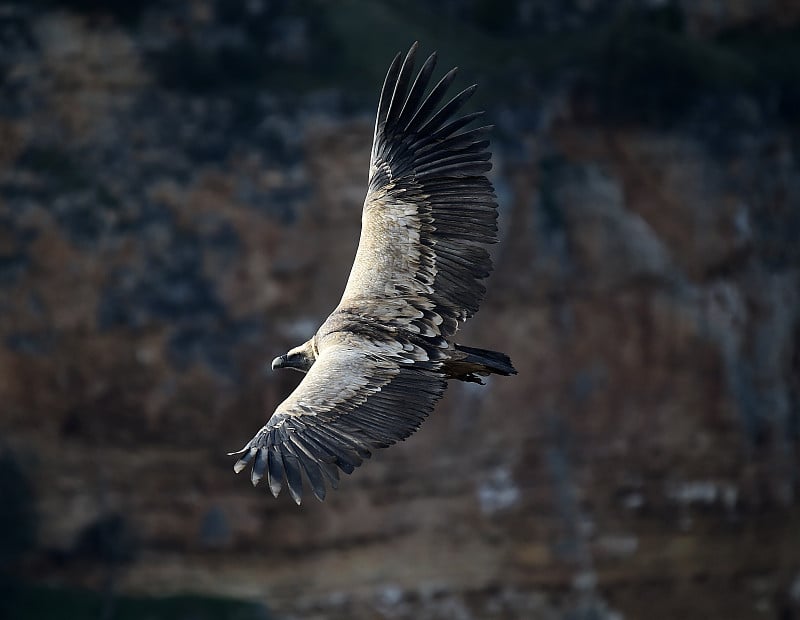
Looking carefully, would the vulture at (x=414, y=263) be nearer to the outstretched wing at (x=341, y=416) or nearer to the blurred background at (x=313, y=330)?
the outstretched wing at (x=341, y=416)

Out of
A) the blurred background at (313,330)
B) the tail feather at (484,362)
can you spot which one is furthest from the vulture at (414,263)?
the blurred background at (313,330)

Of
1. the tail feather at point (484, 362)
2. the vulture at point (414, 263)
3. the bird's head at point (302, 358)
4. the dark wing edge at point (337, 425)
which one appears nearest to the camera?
the dark wing edge at point (337, 425)

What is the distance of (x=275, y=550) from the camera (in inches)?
973

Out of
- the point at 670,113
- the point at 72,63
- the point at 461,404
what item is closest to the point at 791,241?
the point at 670,113

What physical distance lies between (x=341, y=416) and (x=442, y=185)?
6.96ft

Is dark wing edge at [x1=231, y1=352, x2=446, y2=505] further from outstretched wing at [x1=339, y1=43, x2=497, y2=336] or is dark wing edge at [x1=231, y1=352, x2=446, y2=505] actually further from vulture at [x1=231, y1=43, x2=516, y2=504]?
outstretched wing at [x1=339, y1=43, x2=497, y2=336]

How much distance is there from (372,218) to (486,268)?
0.97 meters

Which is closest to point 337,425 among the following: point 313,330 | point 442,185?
point 442,185

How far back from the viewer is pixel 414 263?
1055 cm

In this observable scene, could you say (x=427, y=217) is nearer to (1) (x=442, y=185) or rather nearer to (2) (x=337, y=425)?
(1) (x=442, y=185)

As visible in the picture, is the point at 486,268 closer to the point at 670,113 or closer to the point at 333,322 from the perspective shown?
the point at 333,322

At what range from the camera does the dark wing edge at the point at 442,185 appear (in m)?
10.5

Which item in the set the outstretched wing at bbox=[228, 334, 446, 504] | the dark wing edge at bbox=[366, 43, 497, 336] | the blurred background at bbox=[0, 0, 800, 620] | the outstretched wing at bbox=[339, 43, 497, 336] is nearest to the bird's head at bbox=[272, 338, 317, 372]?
the outstretched wing at bbox=[339, 43, 497, 336]

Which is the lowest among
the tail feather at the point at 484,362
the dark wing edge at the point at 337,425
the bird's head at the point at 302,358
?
the dark wing edge at the point at 337,425
